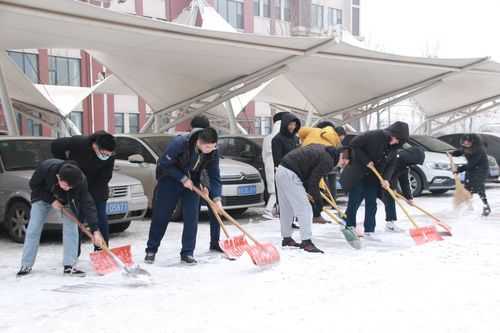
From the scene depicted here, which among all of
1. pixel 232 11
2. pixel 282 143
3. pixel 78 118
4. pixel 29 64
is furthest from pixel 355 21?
pixel 282 143

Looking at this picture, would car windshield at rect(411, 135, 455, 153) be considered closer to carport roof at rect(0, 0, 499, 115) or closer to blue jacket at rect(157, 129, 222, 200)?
carport roof at rect(0, 0, 499, 115)

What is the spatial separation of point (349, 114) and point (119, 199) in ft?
51.4

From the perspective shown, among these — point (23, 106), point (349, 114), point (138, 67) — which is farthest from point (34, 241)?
point (349, 114)

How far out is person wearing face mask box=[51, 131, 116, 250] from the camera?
594cm

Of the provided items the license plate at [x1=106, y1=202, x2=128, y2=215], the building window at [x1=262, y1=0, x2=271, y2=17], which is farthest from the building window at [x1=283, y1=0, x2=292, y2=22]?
the license plate at [x1=106, y1=202, x2=128, y2=215]

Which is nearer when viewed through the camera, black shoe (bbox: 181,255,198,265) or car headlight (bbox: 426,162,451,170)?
black shoe (bbox: 181,255,198,265)

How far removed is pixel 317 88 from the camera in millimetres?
18922

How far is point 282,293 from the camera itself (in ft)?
15.6

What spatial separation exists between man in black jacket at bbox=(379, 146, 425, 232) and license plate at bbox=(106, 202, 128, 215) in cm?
343

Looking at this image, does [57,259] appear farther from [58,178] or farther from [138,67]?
[138,67]

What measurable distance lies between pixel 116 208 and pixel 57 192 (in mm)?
2120

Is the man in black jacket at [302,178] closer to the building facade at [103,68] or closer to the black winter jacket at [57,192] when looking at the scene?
the black winter jacket at [57,192]

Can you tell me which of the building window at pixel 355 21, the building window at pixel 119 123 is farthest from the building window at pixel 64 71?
the building window at pixel 355 21

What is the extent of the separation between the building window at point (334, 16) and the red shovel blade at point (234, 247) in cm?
3849
